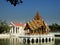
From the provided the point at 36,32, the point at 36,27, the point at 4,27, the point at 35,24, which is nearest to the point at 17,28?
the point at 4,27

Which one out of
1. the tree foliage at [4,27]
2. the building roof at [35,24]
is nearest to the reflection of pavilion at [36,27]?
the building roof at [35,24]

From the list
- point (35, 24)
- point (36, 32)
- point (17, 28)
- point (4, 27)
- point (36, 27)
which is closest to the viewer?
point (36, 32)

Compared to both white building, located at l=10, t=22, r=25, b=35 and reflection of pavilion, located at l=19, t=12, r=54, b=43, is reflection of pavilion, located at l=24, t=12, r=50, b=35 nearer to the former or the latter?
reflection of pavilion, located at l=19, t=12, r=54, b=43

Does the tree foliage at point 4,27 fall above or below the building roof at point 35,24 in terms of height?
below

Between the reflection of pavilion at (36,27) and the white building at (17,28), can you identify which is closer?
the reflection of pavilion at (36,27)

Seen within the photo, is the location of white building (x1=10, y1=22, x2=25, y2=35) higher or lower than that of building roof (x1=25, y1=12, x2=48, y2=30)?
lower

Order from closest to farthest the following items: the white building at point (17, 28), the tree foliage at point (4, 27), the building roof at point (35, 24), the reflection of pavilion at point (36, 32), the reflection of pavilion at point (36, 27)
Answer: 1. the reflection of pavilion at point (36, 32)
2. the reflection of pavilion at point (36, 27)
3. the building roof at point (35, 24)
4. the tree foliage at point (4, 27)
5. the white building at point (17, 28)

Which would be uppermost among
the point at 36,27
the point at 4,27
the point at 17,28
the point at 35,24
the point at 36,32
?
the point at 35,24

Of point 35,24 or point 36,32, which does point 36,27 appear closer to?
point 35,24

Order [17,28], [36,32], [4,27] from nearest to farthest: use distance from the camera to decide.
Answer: [36,32], [4,27], [17,28]

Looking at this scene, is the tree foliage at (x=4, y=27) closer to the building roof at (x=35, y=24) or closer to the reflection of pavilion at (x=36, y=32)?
the reflection of pavilion at (x=36, y=32)

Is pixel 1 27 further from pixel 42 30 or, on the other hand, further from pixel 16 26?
pixel 42 30

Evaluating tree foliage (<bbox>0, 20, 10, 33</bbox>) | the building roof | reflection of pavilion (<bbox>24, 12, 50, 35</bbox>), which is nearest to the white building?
tree foliage (<bbox>0, 20, 10, 33</bbox>)

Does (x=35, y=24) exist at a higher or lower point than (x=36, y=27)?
higher
